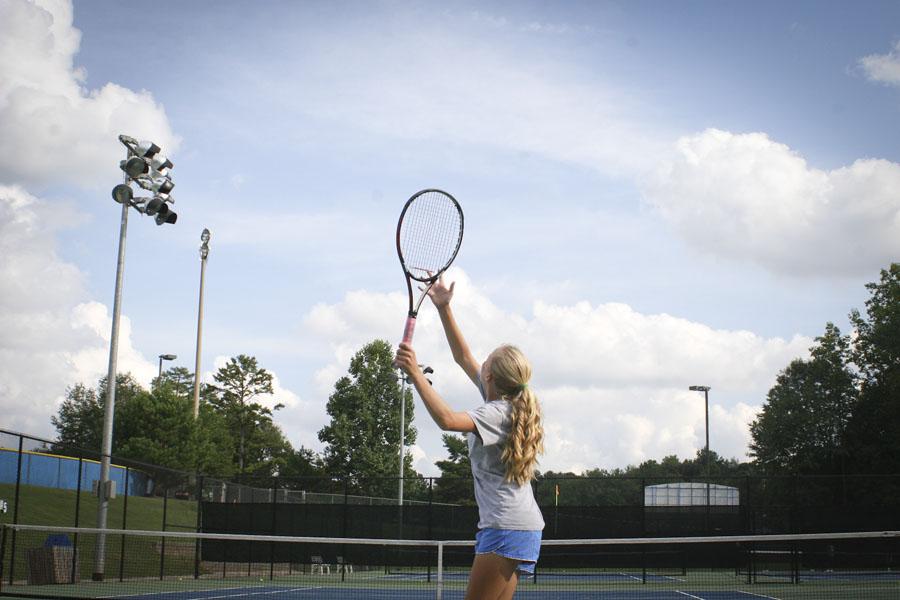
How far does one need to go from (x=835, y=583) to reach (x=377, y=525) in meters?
11.8

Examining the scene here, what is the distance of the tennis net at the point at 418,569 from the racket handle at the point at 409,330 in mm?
13338

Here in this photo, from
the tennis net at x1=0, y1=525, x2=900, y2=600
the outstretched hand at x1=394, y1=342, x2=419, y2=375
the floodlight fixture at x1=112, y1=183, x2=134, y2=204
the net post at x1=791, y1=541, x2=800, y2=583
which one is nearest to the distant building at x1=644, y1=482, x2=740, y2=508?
the tennis net at x1=0, y1=525, x2=900, y2=600

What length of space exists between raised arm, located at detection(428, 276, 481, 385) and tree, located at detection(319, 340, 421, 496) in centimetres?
5620

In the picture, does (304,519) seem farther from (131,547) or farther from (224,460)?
(224,460)

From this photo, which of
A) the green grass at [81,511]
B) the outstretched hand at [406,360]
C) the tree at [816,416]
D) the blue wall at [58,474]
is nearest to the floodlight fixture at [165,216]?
the green grass at [81,511]

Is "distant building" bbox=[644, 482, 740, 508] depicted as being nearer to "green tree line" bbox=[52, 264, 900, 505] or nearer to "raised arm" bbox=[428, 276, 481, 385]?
"green tree line" bbox=[52, 264, 900, 505]

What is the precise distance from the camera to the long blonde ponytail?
155 inches

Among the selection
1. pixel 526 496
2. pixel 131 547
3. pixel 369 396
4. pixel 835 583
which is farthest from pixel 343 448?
pixel 526 496

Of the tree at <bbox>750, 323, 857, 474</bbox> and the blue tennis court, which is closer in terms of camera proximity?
the blue tennis court

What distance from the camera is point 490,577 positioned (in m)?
3.89

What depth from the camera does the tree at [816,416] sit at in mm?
56781

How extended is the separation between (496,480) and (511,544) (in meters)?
0.27

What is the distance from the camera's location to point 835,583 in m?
23.4

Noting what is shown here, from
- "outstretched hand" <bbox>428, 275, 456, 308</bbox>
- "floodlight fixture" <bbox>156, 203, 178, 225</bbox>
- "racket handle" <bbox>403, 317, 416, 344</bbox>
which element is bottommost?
"racket handle" <bbox>403, 317, 416, 344</bbox>
